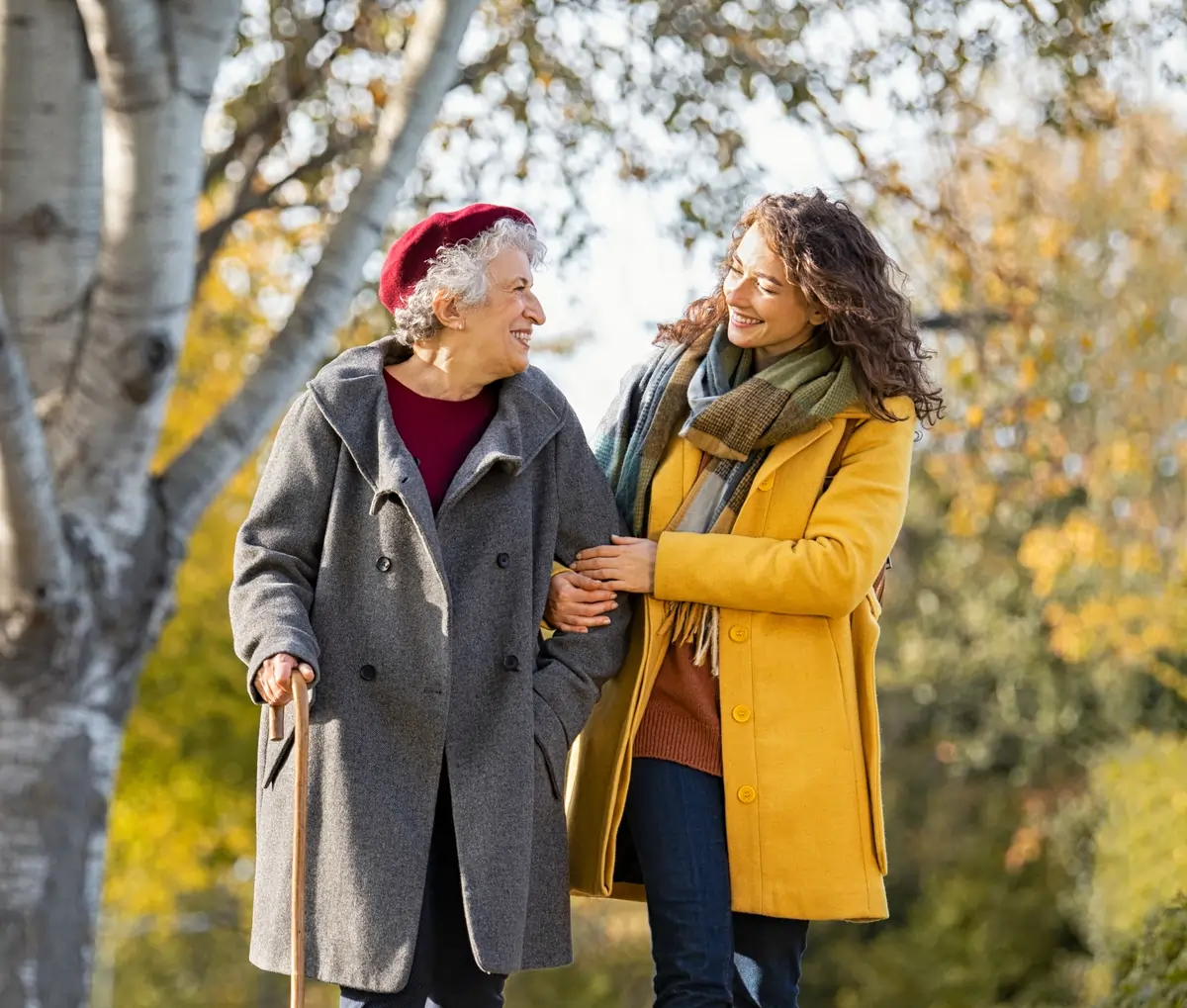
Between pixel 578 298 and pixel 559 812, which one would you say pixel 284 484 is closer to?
pixel 559 812

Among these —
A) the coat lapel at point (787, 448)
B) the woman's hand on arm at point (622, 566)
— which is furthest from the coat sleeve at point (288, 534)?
the coat lapel at point (787, 448)

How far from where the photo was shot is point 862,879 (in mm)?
3479

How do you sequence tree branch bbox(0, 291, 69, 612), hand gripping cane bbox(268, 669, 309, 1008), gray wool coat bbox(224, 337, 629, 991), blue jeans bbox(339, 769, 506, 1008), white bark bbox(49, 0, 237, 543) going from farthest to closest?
1. white bark bbox(49, 0, 237, 543)
2. tree branch bbox(0, 291, 69, 612)
3. blue jeans bbox(339, 769, 506, 1008)
4. gray wool coat bbox(224, 337, 629, 991)
5. hand gripping cane bbox(268, 669, 309, 1008)

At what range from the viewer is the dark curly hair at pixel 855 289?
11.4 ft

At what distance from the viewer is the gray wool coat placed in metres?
3.20

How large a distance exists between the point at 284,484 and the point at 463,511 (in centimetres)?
35

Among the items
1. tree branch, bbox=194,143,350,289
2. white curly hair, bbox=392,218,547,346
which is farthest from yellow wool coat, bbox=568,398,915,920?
tree branch, bbox=194,143,350,289

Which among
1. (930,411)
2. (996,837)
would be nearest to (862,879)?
(930,411)

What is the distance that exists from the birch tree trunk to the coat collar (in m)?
1.71

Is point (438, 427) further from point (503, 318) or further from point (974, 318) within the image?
point (974, 318)

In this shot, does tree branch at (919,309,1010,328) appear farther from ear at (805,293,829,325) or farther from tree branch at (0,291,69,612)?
ear at (805,293,829,325)

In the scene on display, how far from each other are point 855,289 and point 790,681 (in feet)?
2.63

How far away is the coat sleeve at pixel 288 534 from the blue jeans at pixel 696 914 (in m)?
0.75

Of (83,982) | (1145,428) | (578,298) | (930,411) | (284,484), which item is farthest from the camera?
(1145,428)
